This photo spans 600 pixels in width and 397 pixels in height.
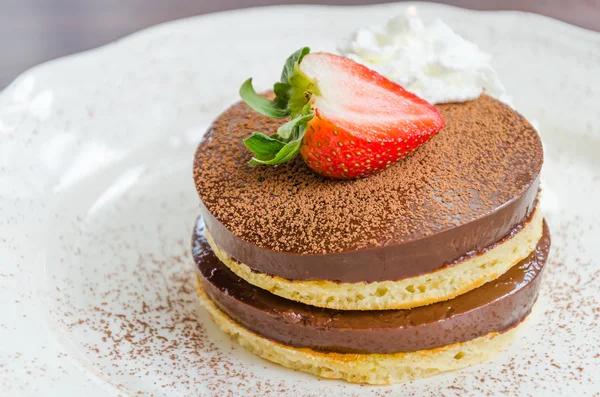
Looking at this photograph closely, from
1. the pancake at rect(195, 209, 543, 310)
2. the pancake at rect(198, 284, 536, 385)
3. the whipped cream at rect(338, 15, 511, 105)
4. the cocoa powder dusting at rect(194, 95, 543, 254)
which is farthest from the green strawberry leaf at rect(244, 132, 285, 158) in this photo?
the whipped cream at rect(338, 15, 511, 105)

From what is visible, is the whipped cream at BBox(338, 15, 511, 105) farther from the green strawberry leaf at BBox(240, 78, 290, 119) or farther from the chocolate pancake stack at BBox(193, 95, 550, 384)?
the green strawberry leaf at BBox(240, 78, 290, 119)

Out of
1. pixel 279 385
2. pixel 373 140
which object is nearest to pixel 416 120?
pixel 373 140

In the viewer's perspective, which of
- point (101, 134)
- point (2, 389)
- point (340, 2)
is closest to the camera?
point (2, 389)

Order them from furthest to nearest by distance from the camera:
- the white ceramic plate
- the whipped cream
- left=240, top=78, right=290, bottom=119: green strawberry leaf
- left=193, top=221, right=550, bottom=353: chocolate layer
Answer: the whipped cream, left=240, top=78, right=290, bottom=119: green strawberry leaf, the white ceramic plate, left=193, top=221, right=550, bottom=353: chocolate layer

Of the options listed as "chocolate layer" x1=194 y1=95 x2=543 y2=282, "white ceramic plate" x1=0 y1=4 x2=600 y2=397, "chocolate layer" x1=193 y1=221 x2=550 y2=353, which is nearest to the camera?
"chocolate layer" x1=194 y1=95 x2=543 y2=282

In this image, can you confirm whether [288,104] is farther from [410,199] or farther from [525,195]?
[525,195]

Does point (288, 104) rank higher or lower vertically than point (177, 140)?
higher

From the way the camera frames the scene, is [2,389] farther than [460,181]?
No

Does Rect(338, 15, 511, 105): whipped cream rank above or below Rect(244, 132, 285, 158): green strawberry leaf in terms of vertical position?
above

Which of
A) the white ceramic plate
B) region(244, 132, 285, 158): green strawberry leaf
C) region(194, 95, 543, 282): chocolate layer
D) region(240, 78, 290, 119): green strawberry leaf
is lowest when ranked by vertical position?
the white ceramic plate
